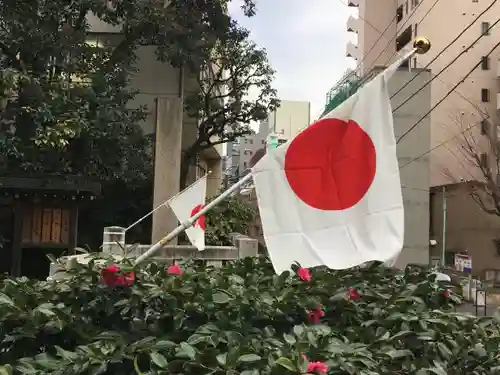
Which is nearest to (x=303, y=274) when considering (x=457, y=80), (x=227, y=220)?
(x=227, y=220)

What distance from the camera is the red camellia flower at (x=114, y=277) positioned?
3.41 metres

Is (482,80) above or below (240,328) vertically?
above

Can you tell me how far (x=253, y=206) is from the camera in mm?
18094

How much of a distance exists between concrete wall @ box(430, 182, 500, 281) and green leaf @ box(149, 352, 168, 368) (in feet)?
100

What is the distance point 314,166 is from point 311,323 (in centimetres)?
105

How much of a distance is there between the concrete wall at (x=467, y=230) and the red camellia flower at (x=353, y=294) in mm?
29258

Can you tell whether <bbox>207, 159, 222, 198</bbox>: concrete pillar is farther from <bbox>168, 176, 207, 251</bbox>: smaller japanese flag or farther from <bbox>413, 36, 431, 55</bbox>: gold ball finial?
<bbox>413, 36, 431, 55</bbox>: gold ball finial

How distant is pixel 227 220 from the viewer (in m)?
15.2

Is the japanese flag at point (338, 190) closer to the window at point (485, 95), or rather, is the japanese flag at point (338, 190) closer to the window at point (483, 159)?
the window at point (483, 159)

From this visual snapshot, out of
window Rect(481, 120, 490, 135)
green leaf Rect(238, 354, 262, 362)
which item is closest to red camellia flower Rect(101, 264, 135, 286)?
green leaf Rect(238, 354, 262, 362)

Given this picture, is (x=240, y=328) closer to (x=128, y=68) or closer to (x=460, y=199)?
(x=128, y=68)

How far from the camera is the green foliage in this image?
14136 mm

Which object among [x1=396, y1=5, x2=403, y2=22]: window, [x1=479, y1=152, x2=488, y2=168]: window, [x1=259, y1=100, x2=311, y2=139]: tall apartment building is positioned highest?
[x1=396, y1=5, x2=403, y2=22]: window

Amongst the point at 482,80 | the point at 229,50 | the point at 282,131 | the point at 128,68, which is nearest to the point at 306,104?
the point at 282,131
